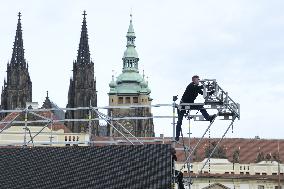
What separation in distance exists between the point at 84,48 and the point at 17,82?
10.7 metres

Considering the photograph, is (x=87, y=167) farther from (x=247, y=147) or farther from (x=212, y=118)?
(x=247, y=147)

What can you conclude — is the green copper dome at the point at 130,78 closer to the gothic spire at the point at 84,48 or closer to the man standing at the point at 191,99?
the gothic spire at the point at 84,48

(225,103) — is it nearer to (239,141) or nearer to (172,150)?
(172,150)

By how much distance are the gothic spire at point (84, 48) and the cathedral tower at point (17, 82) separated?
7.29 meters

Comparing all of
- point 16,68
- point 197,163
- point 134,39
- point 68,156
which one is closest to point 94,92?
point 16,68

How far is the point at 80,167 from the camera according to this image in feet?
83.3

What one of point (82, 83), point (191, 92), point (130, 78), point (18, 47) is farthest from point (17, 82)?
point (191, 92)

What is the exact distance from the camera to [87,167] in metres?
25.3

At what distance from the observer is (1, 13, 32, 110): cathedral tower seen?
9012 cm

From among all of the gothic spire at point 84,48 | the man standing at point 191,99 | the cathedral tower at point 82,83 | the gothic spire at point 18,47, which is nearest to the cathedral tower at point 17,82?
the gothic spire at point 18,47

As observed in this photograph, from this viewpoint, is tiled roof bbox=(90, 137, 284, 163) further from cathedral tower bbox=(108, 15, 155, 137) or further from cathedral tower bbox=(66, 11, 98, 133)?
cathedral tower bbox=(108, 15, 155, 137)

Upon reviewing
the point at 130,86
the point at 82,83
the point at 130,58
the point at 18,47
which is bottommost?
the point at 82,83

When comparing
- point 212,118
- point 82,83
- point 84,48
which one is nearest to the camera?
point 212,118

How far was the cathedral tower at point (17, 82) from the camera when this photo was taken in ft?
296
